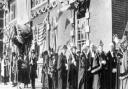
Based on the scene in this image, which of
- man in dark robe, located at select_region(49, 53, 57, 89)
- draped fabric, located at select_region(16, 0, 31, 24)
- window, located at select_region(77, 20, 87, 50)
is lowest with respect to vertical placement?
man in dark robe, located at select_region(49, 53, 57, 89)

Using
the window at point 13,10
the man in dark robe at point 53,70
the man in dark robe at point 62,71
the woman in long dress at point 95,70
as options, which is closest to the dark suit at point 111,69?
the woman in long dress at point 95,70

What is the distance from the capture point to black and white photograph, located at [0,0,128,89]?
11.5m

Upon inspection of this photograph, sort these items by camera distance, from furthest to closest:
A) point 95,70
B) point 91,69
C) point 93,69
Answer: point 91,69 → point 93,69 → point 95,70

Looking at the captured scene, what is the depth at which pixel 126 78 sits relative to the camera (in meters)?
11.3

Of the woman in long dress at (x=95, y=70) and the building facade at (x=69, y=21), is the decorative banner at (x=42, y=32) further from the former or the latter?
the woman in long dress at (x=95, y=70)

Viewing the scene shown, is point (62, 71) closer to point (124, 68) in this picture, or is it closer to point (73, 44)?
point (73, 44)

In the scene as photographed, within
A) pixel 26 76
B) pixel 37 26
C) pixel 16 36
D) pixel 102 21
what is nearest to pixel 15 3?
pixel 37 26

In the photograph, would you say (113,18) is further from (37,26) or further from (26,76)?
(37,26)

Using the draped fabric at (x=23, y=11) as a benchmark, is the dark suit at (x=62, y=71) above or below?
below

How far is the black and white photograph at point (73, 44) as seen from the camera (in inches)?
454

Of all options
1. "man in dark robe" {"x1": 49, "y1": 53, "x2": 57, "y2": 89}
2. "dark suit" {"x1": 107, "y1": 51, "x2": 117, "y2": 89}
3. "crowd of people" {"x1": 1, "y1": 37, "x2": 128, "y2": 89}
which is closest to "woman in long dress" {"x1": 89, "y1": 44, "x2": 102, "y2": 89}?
"crowd of people" {"x1": 1, "y1": 37, "x2": 128, "y2": 89}

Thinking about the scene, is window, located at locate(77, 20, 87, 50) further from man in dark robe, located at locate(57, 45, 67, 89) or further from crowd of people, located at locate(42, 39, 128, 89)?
man in dark robe, located at locate(57, 45, 67, 89)

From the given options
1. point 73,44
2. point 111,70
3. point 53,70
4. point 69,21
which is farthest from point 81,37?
point 111,70

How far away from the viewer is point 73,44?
630 inches
